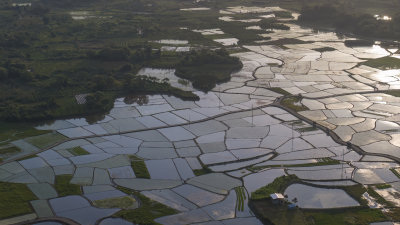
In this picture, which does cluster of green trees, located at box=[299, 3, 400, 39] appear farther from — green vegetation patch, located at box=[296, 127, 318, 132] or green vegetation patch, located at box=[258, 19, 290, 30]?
green vegetation patch, located at box=[296, 127, 318, 132]

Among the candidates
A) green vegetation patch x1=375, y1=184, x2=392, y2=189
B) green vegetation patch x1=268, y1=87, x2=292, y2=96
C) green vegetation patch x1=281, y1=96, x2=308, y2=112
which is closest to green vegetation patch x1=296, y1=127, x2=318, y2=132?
green vegetation patch x1=281, y1=96, x2=308, y2=112

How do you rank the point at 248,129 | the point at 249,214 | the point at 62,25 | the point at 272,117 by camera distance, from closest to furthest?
the point at 249,214
the point at 248,129
the point at 272,117
the point at 62,25

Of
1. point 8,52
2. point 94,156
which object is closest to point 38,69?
point 8,52

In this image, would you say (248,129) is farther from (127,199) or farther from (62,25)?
(62,25)

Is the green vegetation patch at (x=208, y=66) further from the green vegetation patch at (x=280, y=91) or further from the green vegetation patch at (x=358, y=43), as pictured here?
the green vegetation patch at (x=358, y=43)

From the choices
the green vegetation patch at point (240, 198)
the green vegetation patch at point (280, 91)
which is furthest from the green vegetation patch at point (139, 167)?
the green vegetation patch at point (280, 91)

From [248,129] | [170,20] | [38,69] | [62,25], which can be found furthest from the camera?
[170,20]
